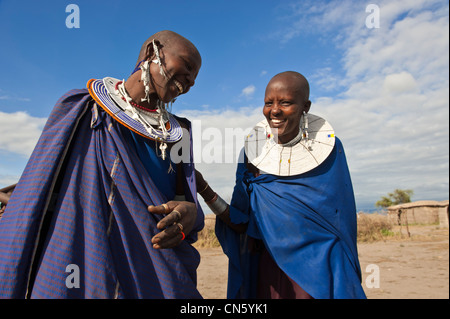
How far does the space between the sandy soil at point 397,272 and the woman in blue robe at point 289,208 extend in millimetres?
1749

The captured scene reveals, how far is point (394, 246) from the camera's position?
49.1 ft

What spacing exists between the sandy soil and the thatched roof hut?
830 cm

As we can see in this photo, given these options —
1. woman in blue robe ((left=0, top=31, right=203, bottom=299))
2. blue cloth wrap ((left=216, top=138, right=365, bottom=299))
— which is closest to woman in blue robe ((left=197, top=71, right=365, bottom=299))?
blue cloth wrap ((left=216, top=138, right=365, bottom=299))

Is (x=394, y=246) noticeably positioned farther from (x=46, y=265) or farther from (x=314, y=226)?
(x=46, y=265)

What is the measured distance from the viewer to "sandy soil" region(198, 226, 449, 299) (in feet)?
22.9

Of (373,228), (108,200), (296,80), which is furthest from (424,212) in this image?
(108,200)

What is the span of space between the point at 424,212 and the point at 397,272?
19401mm

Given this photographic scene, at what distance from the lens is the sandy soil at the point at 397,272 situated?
6.99 meters

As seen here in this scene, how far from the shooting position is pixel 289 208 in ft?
8.72

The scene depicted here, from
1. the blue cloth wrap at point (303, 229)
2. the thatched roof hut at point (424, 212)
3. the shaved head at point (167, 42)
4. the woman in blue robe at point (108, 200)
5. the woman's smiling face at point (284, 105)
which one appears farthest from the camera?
the thatched roof hut at point (424, 212)

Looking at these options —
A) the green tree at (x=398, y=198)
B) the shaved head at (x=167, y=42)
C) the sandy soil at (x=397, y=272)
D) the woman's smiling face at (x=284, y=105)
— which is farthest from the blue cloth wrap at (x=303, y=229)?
the green tree at (x=398, y=198)

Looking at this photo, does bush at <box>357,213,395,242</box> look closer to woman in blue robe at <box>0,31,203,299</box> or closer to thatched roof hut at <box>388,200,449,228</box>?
thatched roof hut at <box>388,200,449,228</box>

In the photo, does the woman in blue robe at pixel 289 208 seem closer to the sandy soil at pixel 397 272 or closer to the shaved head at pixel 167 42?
the shaved head at pixel 167 42
